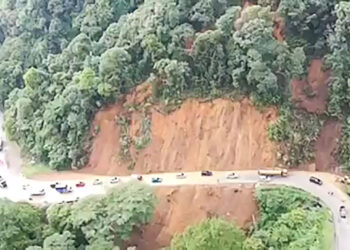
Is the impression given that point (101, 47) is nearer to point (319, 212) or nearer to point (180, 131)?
point (180, 131)

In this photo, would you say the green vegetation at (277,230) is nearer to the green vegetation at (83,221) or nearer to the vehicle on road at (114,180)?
the green vegetation at (83,221)

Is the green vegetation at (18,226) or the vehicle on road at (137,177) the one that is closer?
the green vegetation at (18,226)

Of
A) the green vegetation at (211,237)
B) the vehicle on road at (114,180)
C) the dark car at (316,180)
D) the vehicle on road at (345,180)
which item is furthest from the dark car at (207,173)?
the vehicle on road at (345,180)

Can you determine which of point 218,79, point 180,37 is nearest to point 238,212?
point 218,79

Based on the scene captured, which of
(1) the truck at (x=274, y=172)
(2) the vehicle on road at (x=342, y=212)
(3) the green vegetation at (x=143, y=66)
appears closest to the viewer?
(2) the vehicle on road at (x=342, y=212)

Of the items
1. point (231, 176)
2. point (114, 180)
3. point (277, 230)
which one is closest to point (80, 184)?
point (114, 180)

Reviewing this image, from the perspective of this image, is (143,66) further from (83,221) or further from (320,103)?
(83,221)
